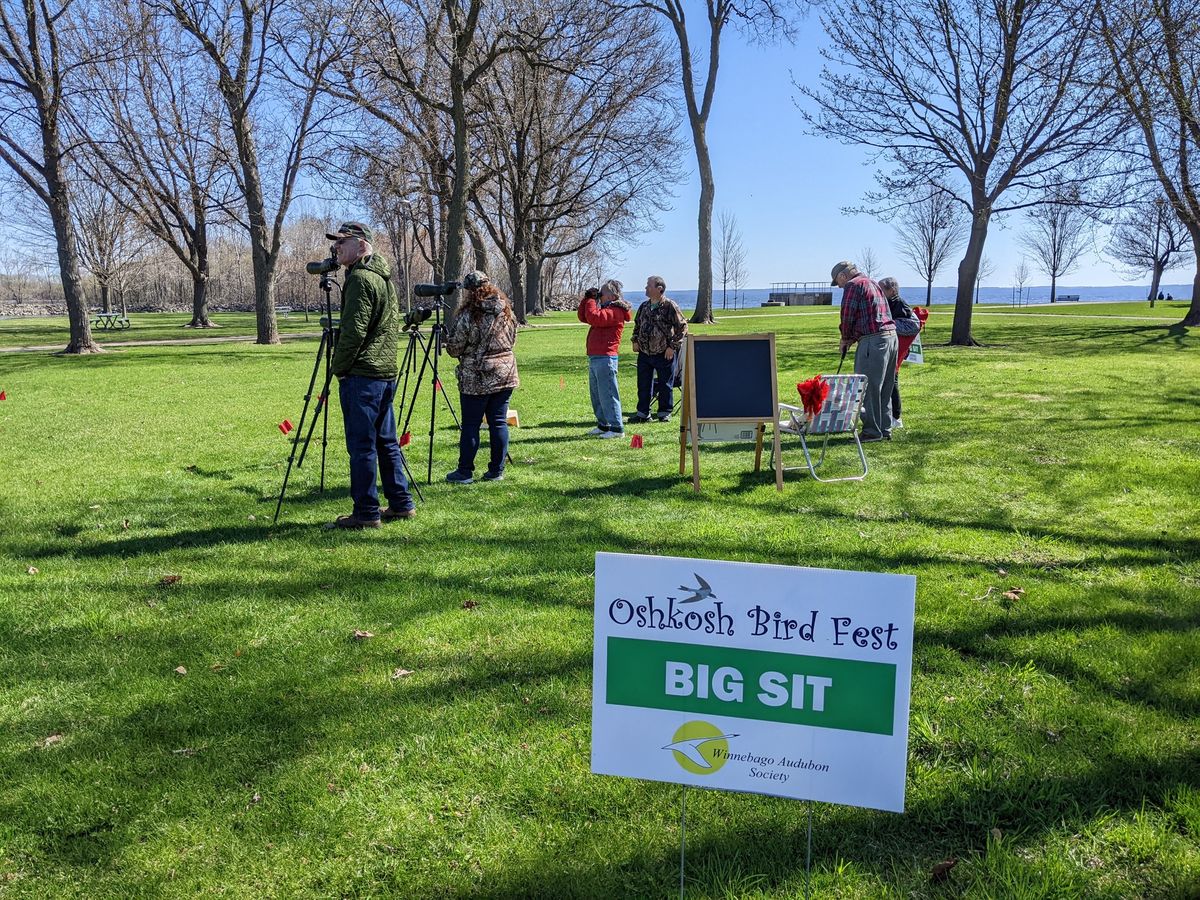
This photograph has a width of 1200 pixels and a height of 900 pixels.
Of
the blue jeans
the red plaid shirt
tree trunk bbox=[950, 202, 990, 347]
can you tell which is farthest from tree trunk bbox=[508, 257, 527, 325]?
the red plaid shirt

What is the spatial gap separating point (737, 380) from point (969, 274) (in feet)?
56.1

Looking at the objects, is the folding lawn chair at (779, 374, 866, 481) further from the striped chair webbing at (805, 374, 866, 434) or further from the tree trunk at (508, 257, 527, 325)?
the tree trunk at (508, 257, 527, 325)

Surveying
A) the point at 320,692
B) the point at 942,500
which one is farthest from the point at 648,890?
the point at 942,500

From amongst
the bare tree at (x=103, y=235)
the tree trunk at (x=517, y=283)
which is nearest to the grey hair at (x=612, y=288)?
the tree trunk at (x=517, y=283)

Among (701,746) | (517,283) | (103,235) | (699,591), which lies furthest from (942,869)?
(103,235)

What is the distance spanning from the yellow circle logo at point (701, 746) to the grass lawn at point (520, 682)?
2.25ft

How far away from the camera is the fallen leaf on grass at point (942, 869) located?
8.27ft

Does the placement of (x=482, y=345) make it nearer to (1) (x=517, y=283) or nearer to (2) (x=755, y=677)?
(2) (x=755, y=677)

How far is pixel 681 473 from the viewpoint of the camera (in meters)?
7.84

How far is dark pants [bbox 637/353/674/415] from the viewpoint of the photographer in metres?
11.1

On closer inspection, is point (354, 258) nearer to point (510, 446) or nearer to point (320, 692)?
point (320, 692)

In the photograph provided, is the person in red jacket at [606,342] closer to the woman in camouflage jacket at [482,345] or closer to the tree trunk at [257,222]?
the woman in camouflage jacket at [482,345]

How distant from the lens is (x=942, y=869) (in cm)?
254

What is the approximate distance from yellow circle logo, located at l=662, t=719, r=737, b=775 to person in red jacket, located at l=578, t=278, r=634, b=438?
25.7 feet
